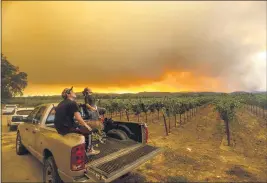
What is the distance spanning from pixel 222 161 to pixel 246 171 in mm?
1322

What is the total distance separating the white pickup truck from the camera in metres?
3.58

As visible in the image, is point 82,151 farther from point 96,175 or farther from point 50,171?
point 50,171

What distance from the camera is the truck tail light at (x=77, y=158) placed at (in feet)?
11.6

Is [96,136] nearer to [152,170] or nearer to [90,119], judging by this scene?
[90,119]

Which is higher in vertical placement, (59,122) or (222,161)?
(59,122)

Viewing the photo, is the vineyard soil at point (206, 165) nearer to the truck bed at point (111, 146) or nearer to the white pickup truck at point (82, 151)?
the truck bed at point (111, 146)

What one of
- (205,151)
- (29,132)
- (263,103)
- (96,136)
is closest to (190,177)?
(96,136)

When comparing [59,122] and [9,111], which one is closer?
[59,122]

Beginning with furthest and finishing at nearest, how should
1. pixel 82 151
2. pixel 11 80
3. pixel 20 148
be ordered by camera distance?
pixel 11 80
pixel 20 148
pixel 82 151

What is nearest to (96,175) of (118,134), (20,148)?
(118,134)

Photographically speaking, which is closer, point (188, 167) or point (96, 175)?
point (96, 175)

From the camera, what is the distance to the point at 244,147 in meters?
12.8

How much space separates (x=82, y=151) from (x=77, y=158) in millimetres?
135

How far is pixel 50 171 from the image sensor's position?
14.7 ft
